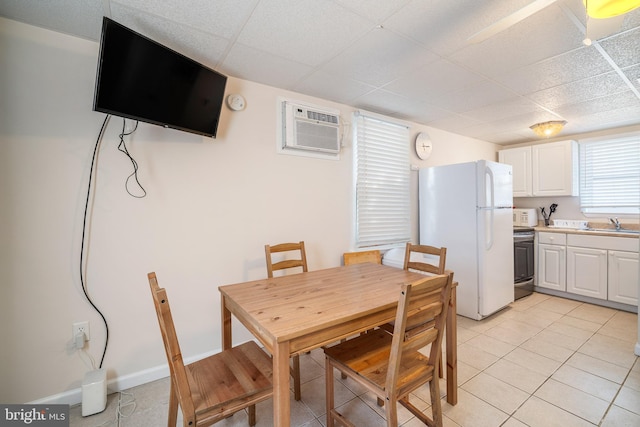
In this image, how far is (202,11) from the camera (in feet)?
5.02

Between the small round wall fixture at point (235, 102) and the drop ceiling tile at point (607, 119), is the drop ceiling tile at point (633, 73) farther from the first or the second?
the small round wall fixture at point (235, 102)

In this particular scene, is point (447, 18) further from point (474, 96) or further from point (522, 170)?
point (522, 170)

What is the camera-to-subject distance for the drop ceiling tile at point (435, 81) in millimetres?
2166

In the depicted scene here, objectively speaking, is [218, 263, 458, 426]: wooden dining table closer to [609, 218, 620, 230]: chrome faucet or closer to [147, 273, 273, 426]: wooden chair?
[147, 273, 273, 426]: wooden chair

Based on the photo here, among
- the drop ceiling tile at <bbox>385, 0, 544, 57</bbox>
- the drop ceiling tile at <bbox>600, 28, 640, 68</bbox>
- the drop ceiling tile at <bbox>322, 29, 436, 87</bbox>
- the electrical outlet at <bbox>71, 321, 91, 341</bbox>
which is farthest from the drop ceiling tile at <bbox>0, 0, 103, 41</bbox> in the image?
the drop ceiling tile at <bbox>600, 28, 640, 68</bbox>

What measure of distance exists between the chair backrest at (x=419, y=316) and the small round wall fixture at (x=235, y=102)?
1971mm

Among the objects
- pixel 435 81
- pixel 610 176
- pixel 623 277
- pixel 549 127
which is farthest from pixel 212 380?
pixel 610 176

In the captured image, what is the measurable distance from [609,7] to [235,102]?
7.28ft

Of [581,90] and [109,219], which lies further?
[581,90]

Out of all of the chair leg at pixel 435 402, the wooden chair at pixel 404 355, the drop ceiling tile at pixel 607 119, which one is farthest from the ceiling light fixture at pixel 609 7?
the drop ceiling tile at pixel 607 119

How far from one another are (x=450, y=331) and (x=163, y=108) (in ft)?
7.64

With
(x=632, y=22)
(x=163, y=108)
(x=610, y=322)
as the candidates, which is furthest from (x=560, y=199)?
(x=163, y=108)

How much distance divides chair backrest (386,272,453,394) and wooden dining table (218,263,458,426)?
179 millimetres

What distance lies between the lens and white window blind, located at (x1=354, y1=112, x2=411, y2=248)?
Answer: 3053mm
